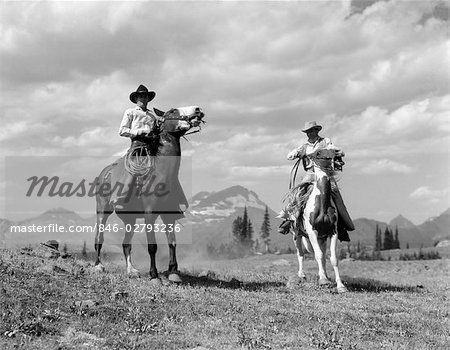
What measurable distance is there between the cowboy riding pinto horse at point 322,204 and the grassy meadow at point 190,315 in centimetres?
154

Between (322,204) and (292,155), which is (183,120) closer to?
(292,155)

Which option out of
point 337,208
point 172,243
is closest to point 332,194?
point 337,208

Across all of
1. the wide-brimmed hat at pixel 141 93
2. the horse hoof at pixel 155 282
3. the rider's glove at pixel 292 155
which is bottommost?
the horse hoof at pixel 155 282

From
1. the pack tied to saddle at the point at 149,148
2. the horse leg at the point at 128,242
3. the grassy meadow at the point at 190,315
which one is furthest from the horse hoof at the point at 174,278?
the pack tied to saddle at the point at 149,148

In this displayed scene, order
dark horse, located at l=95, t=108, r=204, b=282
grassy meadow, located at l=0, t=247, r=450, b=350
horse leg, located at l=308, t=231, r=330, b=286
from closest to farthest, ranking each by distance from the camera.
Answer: grassy meadow, located at l=0, t=247, r=450, b=350
dark horse, located at l=95, t=108, r=204, b=282
horse leg, located at l=308, t=231, r=330, b=286

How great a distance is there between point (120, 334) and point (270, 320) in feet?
10.2

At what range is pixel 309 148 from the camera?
55.3 ft

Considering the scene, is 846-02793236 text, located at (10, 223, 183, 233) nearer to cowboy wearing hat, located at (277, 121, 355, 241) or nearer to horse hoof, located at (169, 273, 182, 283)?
horse hoof, located at (169, 273, 182, 283)

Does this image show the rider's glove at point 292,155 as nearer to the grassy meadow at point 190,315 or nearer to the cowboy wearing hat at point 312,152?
the cowboy wearing hat at point 312,152

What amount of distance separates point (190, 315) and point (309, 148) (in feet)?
26.2

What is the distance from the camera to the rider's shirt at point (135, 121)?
49.3 ft

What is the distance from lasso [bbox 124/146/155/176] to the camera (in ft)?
46.9

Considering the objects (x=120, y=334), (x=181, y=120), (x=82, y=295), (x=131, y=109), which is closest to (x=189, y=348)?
(x=120, y=334)

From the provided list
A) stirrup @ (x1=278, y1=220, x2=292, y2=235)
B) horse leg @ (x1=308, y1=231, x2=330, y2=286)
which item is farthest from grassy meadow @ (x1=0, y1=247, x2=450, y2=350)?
stirrup @ (x1=278, y1=220, x2=292, y2=235)
